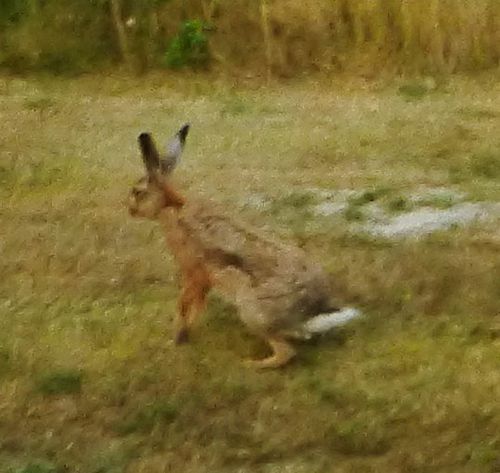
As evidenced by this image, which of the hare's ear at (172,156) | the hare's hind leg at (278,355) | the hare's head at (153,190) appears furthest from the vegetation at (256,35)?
the hare's hind leg at (278,355)

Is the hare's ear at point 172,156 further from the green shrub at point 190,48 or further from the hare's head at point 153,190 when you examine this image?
the green shrub at point 190,48

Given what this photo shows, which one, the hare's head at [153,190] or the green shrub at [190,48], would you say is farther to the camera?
the green shrub at [190,48]

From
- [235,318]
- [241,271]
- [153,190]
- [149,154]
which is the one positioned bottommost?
[235,318]

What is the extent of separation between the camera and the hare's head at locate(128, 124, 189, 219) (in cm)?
300

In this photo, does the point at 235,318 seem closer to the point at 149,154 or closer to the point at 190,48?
the point at 149,154

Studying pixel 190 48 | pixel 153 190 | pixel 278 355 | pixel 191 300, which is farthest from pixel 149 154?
pixel 190 48

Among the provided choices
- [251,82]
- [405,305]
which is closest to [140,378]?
[405,305]

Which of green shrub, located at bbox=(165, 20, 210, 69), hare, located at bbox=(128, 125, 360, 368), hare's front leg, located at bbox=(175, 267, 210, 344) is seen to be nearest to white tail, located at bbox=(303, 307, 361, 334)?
hare, located at bbox=(128, 125, 360, 368)

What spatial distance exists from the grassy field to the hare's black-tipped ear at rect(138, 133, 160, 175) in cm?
42

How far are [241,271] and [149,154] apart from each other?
497 millimetres

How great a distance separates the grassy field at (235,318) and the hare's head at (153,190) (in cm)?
30

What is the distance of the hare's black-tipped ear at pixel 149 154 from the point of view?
9.66 ft

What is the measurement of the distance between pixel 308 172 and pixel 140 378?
181 centimetres

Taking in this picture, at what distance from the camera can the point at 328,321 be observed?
2768 millimetres
